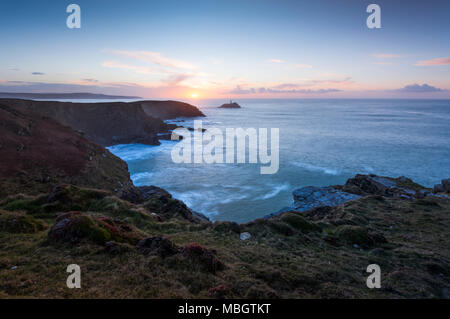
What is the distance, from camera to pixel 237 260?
9414 millimetres

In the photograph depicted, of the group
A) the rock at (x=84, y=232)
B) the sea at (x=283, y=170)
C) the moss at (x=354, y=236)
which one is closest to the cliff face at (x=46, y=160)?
the sea at (x=283, y=170)

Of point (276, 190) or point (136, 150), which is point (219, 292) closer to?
point (276, 190)

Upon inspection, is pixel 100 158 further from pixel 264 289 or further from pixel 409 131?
A: pixel 409 131

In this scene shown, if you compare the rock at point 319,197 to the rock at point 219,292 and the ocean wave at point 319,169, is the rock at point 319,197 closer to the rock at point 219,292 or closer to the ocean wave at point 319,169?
the ocean wave at point 319,169

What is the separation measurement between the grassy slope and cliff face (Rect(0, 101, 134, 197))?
5.65m

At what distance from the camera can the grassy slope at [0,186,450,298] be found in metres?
6.97

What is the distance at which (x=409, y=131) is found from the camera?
76.2 meters

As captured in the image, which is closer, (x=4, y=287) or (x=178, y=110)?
(x=4, y=287)

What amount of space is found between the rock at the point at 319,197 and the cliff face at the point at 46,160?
58.9ft

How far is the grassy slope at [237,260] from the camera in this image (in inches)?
274

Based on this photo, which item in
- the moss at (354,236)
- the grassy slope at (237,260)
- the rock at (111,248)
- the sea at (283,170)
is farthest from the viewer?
the sea at (283,170)

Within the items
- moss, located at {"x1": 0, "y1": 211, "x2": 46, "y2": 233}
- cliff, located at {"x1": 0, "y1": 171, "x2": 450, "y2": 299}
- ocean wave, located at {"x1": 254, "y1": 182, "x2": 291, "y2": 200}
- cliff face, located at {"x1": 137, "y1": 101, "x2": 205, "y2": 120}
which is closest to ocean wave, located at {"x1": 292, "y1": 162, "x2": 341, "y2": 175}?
ocean wave, located at {"x1": 254, "y1": 182, "x2": 291, "y2": 200}
